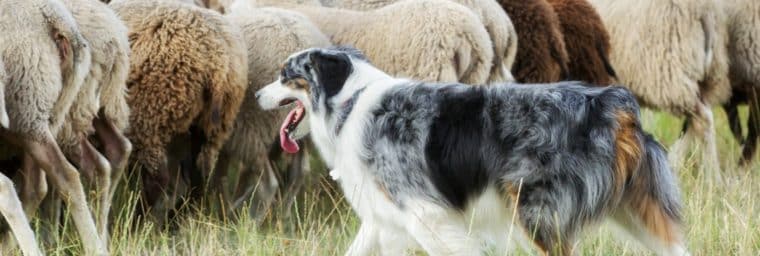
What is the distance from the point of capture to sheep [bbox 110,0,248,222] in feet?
26.0

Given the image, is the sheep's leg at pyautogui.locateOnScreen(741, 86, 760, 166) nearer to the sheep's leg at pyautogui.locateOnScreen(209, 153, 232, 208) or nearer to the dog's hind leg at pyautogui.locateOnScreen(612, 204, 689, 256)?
the sheep's leg at pyautogui.locateOnScreen(209, 153, 232, 208)

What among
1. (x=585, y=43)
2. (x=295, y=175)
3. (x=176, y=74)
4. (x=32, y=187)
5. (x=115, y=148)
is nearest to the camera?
(x=32, y=187)

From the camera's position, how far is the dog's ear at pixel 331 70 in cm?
614

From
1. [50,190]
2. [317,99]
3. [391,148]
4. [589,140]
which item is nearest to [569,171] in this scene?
[589,140]

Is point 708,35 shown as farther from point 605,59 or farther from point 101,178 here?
point 101,178

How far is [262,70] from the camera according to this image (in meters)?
8.45

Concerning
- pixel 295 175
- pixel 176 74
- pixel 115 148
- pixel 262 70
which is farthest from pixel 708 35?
pixel 115 148

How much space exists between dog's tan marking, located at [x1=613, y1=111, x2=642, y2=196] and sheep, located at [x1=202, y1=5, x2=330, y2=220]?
9.84 feet

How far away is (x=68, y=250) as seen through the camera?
7.48 meters

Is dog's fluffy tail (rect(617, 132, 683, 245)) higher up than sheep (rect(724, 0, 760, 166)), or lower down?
higher up

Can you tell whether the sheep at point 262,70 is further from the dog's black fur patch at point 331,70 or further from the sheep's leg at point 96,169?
the dog's black fur patch at point 331,70

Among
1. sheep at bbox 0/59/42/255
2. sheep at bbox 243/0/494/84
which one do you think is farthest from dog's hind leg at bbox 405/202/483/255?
sheep at bbox 243/0/494/84

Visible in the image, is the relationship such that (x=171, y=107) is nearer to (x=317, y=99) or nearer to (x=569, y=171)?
(x=317, y=99)

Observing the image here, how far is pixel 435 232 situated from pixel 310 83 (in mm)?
843
